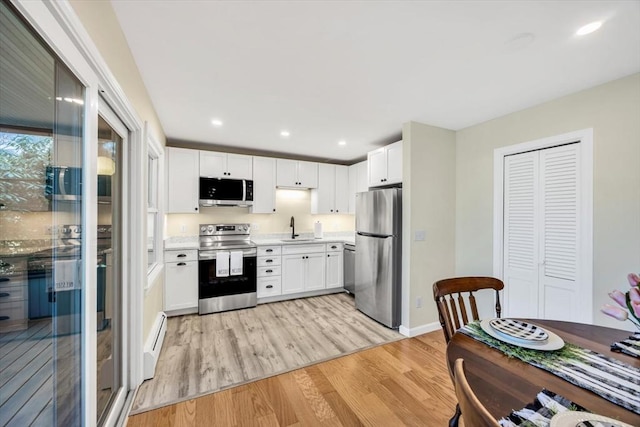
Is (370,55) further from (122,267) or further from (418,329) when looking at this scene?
(418,329)

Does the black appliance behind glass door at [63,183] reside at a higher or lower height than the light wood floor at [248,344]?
higher

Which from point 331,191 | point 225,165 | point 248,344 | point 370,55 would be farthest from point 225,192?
point 370,55

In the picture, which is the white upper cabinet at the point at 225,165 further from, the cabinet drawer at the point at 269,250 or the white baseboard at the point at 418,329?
the white baseboard at the point at 418,329

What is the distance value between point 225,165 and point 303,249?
177cm

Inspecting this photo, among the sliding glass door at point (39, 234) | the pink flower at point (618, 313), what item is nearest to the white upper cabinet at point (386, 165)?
the pink flower at point (618, 313)

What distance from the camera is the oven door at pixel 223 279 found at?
3330mm

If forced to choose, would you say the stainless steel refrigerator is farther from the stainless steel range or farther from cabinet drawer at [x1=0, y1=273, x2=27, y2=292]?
cabinet drawer at [x1=0, y1=273, x2=27, y2=292]

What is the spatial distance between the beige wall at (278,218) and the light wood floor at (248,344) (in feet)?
4.26

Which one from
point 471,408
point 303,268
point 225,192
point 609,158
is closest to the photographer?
point 471,408

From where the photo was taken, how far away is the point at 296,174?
4.27 metres

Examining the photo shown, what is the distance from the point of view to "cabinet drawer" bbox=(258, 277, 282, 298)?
3.71 m

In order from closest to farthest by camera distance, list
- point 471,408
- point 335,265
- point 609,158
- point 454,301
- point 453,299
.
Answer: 1. point 471,408
2. point 453,299
3. point 454,301
4. point 609,158
5. point 335,265

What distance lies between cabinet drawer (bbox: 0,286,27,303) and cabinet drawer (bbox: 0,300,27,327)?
11 millimetres

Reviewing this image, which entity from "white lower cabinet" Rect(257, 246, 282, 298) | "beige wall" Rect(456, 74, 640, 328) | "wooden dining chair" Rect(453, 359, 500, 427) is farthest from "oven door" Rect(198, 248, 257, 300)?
"beige wall" Rect(456, 74, 640, 328)
